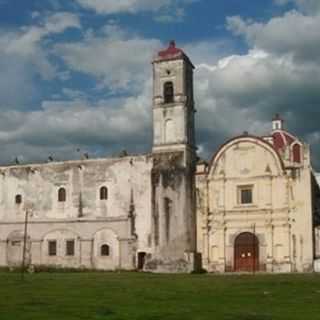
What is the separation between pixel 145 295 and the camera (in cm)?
2267

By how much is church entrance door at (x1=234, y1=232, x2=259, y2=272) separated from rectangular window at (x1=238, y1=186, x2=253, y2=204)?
224 centimetres

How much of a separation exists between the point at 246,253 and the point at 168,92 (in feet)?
42.7

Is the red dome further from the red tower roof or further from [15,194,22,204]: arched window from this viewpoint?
[15,194,22,204]: arched window

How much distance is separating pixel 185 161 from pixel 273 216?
7221mm

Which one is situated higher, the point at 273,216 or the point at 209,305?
the point at 273,216

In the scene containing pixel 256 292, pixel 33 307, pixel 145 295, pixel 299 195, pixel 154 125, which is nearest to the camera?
pixel 33 307

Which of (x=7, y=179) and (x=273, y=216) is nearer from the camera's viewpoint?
(x=273, y=216)

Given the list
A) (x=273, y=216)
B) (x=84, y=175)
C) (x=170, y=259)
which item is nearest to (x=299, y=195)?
(x=273, y=216)

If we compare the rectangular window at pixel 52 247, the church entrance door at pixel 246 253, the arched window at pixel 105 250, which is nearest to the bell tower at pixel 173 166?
the church entrance door at pixel 246 253

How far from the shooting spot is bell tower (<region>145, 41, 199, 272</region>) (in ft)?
166

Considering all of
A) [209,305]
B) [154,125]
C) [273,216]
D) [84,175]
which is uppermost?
[154,125]

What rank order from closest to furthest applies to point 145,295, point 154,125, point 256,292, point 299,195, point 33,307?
point 33,307
point 145,295
point 256,292
point 299,195
point 154,125

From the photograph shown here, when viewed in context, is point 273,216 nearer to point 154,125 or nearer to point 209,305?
point 154,125

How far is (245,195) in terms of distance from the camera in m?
51.4
